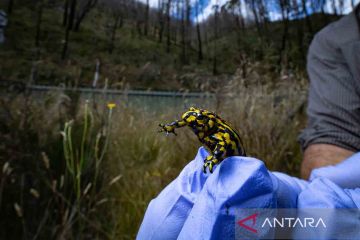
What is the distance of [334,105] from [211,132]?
879 millimetres

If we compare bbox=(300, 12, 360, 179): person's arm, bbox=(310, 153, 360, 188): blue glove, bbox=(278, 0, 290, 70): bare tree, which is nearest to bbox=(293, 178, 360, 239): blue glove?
bbox=(310, 153, 360, 188): blue glove

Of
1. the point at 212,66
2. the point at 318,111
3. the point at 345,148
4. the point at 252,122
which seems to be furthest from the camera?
the point at 318,111

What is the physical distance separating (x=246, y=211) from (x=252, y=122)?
0.26 metres

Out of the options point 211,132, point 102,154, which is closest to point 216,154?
point 211,132

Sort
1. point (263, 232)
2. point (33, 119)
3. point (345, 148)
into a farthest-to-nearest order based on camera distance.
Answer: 1. point (33, 119)
2. point (345, 148)
3. point (263, 232)

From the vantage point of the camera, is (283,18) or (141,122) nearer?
(141,122)

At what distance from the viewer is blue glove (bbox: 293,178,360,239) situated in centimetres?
24

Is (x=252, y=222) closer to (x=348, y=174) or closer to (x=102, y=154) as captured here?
(x=348, y=174)

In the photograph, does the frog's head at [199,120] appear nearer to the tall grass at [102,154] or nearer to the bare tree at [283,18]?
the tall grass at [102,154]

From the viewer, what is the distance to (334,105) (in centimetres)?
102

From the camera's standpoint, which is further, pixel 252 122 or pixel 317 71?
pixel 317 71

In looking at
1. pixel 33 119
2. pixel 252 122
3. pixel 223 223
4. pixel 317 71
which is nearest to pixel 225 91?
pixel 252 122

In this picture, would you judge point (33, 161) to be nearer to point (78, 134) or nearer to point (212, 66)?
point (78, 134)

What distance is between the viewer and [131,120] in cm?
58
